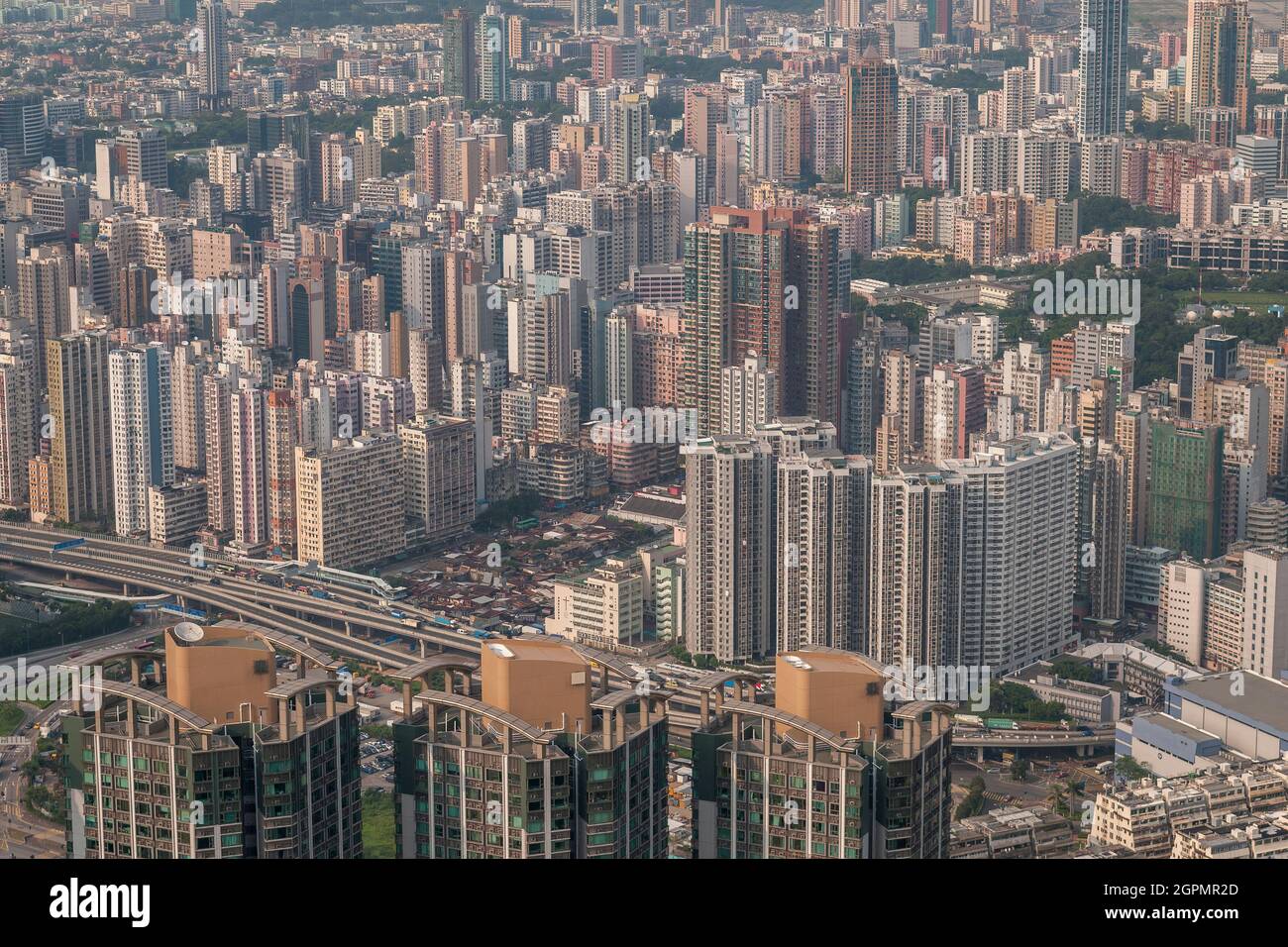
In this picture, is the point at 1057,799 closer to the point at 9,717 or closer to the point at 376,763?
the point at 376,763

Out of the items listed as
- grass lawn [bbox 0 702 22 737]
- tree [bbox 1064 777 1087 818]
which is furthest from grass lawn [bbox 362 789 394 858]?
tree [bbox 1064 777 1087 818]

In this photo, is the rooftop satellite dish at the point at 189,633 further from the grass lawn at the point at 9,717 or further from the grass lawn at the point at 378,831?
the grass lawn at the point at 9,717

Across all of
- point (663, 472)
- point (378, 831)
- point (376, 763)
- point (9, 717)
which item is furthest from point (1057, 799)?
point (663, 472)

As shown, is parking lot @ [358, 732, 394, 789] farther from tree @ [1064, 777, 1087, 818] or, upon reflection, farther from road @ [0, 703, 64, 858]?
tree @ [1064, 777, 1087, 818]

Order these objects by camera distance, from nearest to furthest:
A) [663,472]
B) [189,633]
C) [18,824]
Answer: [189,633] < [18,824] < [663,472]

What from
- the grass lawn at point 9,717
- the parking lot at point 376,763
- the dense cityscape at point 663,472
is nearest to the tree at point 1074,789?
the dense cityscape at point 663,472
